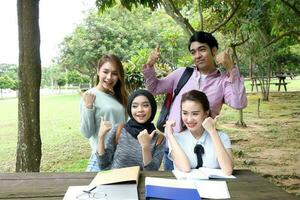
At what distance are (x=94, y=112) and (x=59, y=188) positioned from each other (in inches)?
26.9

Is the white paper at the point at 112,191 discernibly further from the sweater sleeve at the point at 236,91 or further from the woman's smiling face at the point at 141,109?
the sweater sleeve at the point at 236,91

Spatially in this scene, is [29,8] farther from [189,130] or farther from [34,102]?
[189,130]

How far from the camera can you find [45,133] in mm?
9250

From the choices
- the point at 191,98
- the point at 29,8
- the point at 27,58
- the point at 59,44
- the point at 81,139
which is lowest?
the point at 81,139

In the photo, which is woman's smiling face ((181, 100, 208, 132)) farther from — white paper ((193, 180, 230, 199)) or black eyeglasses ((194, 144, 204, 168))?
white paper ((193, 180, 230, 199))

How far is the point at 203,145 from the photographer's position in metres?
2.08

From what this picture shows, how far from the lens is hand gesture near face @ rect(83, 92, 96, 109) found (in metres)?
2.24

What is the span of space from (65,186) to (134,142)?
515 mm

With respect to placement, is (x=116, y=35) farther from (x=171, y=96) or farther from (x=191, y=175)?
(x=191, y=175)

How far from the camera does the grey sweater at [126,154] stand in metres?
2.12

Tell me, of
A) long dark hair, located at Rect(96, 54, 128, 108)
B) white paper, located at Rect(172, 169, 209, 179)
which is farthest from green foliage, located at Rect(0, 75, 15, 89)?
white paper, located at Rect(172, 169, 209, 179)

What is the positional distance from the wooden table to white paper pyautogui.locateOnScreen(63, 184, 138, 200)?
35mm

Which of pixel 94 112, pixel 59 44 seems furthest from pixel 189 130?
pixel 59 44

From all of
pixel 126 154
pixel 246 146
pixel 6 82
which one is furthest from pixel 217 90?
pixel 6 82
